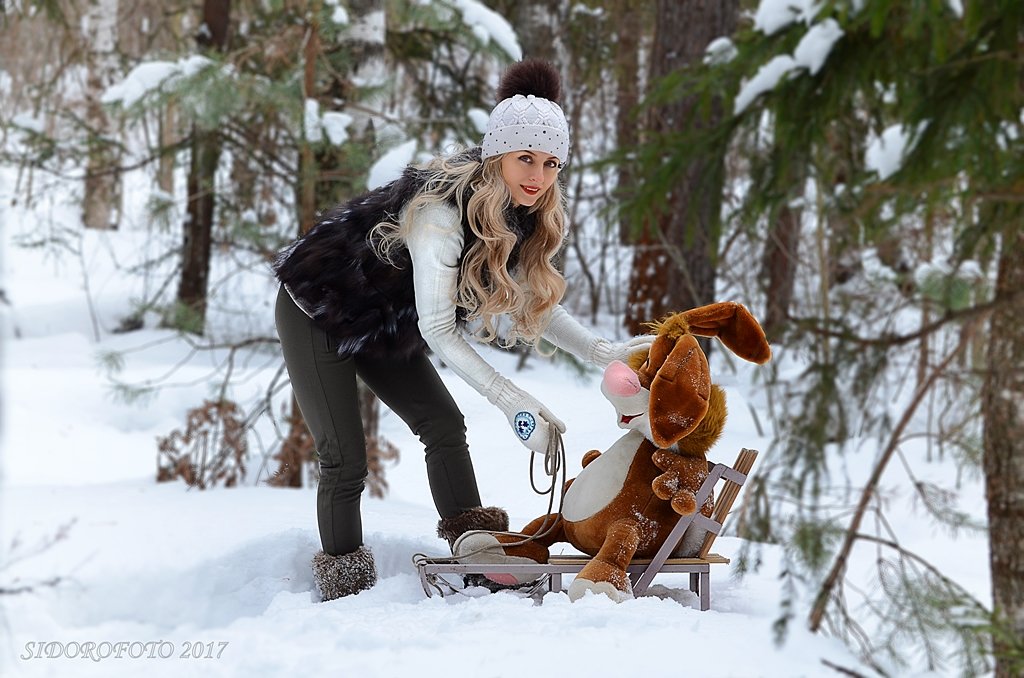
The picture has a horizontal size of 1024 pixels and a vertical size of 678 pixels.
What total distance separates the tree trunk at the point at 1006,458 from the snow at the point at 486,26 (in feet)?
10.7

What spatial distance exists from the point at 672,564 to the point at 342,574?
987 mm

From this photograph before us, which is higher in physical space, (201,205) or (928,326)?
(201,205)

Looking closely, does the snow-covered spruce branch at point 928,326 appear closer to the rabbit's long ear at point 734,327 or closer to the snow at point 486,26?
the rabbit's long ear at point 734,327

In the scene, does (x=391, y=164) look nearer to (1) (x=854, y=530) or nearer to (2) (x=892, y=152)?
(2) (x=892, y=152)

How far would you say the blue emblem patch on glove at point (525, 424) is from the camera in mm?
2750

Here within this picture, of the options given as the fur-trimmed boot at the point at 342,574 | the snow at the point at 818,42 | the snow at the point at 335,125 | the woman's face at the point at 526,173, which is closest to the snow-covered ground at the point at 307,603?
the fur-trimmed boot at the point at 342,574

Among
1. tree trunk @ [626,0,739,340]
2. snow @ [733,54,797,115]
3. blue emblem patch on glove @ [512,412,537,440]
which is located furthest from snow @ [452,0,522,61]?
blue emblem patch on glove @ [512,412,537,440]

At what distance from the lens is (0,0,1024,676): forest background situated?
2543 mm

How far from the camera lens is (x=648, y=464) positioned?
→ 2953mm

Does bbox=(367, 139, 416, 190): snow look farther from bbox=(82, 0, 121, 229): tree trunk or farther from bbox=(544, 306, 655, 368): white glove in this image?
bbox=(82, 0, 121, 229): tree trunk

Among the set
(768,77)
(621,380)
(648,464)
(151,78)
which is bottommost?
(648,464)

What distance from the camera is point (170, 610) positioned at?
2.94 m

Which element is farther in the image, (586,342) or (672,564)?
(586,342)

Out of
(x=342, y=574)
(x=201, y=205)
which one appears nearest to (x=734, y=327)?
(x=342, y=574)
